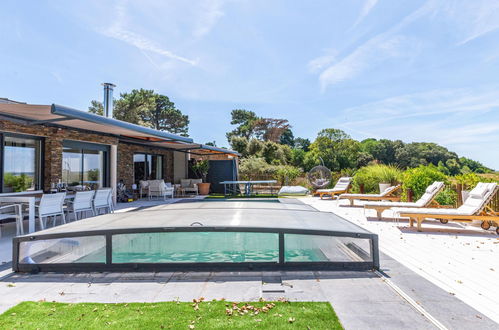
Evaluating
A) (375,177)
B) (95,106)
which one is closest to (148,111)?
(95,106)

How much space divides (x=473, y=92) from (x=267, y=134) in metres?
24.9

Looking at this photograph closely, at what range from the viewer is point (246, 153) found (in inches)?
1134


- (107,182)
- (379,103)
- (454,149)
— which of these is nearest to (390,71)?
(379,103)

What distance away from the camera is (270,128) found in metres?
41.0

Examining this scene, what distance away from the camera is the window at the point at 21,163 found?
25.2ft

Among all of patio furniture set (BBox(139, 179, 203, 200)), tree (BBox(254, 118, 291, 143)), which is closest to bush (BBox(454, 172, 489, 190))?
patio furniture set (BBox(139, 179, 203, 200))

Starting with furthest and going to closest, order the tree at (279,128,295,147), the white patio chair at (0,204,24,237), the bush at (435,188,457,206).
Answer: the tree at (279,128,295,147), the bush at (435,188,457,206), the white patio chair at (0,204,24,237)

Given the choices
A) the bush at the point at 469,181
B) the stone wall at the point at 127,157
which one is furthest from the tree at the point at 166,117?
the bush at the point at 469,181

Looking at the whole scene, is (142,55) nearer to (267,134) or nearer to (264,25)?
(264,25)

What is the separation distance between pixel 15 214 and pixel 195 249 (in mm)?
4649

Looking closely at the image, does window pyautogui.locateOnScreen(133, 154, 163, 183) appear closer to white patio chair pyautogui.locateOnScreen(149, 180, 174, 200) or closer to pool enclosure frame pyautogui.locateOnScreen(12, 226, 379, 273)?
white patio chair pyautogui.locateOnScreen(149, 180, 174, 200)

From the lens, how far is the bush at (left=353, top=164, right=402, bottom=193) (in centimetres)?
1230

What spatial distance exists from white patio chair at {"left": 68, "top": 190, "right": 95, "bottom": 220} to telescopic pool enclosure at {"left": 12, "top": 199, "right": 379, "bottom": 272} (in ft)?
10.8

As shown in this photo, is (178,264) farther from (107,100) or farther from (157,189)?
(157,189)
